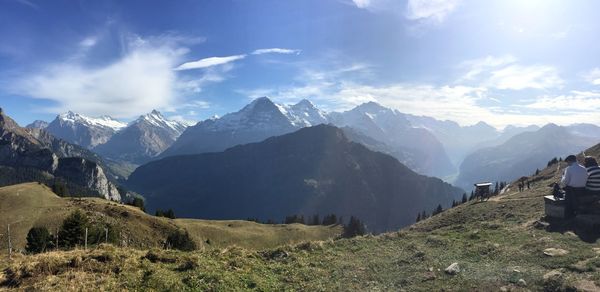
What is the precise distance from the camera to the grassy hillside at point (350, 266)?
14.2m

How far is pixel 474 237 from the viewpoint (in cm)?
2314

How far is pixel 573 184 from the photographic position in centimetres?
2248

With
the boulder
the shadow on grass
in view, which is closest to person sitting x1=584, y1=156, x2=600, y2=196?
the shadow on grass

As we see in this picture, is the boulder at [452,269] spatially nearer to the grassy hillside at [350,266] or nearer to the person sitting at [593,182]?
the grassy hillside at [350,266]

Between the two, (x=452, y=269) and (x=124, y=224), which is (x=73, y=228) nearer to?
(x=124, y=224)

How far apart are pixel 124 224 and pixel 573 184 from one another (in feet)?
266

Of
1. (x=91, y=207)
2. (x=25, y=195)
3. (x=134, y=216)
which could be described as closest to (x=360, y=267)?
(x=134, y=216)

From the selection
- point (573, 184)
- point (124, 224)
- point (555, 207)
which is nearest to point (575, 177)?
point (573, 184)

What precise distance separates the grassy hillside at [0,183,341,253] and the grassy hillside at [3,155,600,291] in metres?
58.0

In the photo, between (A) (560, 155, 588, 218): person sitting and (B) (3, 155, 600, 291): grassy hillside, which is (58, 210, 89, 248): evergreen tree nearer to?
(B) (3, 155, 600, 291): grassy hillside

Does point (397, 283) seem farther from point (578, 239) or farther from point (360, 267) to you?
point (578, 239)

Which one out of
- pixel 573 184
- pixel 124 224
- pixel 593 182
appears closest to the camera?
pixel 593 182

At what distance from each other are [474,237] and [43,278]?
22.8m

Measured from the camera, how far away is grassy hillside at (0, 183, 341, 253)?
7664 cm
